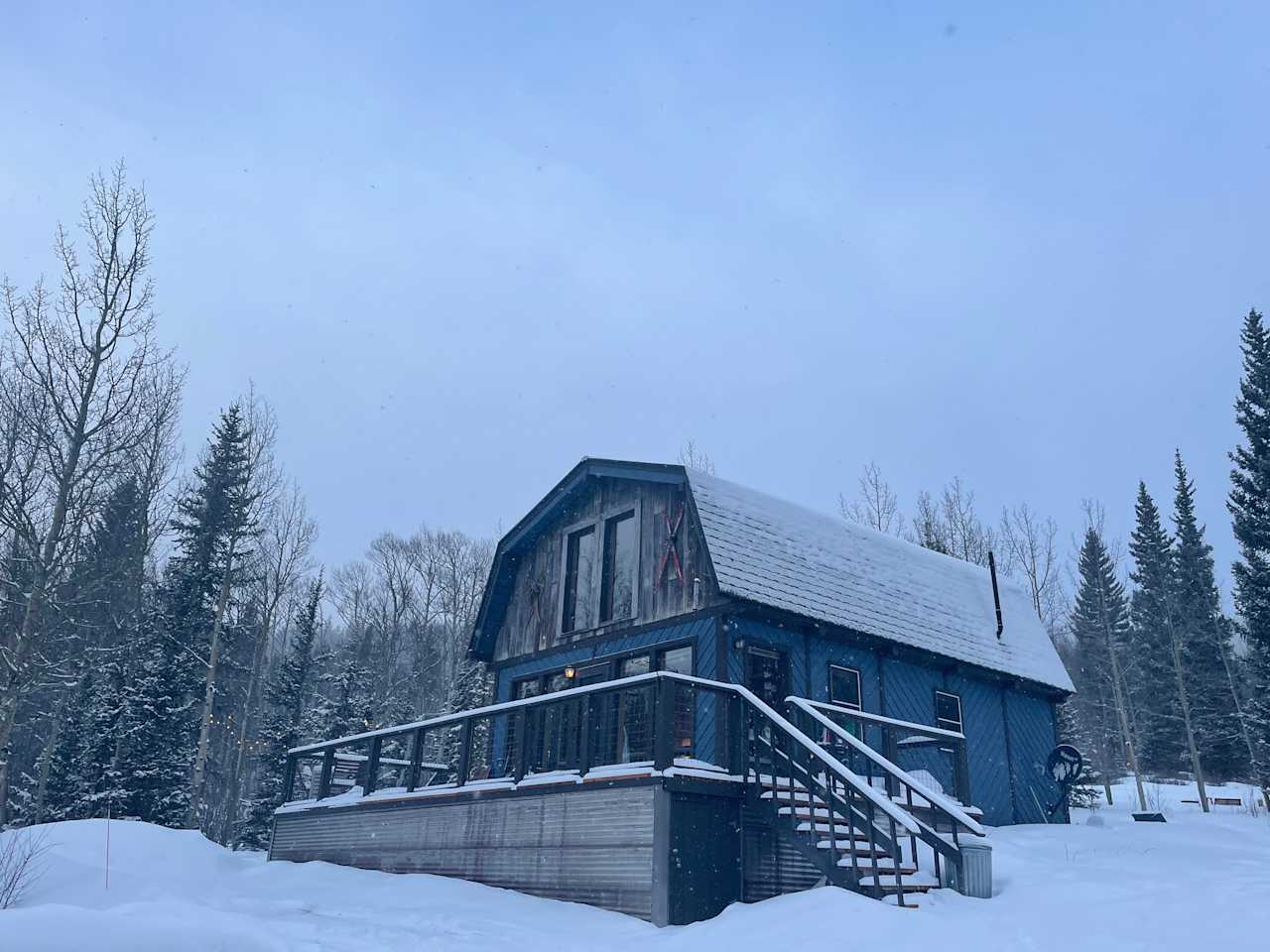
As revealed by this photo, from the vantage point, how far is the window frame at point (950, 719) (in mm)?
17578

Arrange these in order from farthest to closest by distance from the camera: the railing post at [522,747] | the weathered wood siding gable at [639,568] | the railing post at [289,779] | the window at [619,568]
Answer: the railing post at [289,779]
the window at [619,568]
the weathered wood siding gable at [639,568]
the railing post at [522,747]

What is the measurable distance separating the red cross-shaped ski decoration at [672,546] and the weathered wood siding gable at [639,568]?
58mm

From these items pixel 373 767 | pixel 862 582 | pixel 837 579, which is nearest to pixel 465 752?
pixel 373 767

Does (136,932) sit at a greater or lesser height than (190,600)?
lesser

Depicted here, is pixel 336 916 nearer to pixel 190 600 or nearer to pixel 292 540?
pixel 190 600

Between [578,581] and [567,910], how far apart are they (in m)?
8.51

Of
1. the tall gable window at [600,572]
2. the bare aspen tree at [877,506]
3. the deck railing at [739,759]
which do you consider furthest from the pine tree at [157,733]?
the bare aspen tree at [877,506]

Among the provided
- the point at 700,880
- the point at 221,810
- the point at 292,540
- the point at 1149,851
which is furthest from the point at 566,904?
the point at 221,810

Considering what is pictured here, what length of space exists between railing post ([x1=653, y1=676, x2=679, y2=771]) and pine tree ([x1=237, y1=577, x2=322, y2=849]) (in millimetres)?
19240

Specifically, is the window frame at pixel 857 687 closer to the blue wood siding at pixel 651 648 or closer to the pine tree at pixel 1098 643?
the blue wood siding at pixel 651 648

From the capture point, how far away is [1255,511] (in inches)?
1120

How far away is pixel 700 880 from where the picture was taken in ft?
31.7

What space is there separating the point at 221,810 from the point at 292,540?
457 inches

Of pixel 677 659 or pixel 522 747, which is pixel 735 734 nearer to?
pixel 522 747
